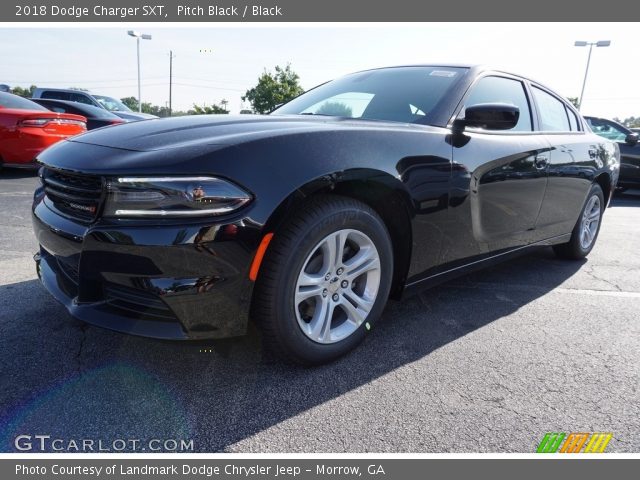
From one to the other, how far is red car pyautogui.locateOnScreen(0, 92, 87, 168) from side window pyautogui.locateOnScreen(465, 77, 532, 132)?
619 cm

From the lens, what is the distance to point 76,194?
6.14 ft

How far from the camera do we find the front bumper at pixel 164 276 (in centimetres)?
166

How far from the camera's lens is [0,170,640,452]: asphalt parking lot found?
5.52 feet

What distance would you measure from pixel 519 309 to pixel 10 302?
3.10 m

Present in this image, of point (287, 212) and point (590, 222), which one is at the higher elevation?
point (287, 212)

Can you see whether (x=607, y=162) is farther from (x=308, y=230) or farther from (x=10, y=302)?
(x=10, y=302)

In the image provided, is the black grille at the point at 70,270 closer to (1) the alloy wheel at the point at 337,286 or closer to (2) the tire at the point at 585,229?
(1) the alloy wheel at the point at 337,286

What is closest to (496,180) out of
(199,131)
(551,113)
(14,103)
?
(551,113)

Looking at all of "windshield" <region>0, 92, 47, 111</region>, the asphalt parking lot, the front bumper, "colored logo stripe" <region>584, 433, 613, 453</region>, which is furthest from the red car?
"colored logo stripe" <region>584, 433, 613, 453</region>

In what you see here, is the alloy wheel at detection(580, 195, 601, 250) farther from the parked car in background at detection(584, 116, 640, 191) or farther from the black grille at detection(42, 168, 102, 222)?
the parked car in background at detection(584, 116, 640, 191)

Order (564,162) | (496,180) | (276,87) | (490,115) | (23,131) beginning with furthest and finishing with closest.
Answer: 1. (276,87)
2. (23,131)
3. (564,162)
4. (496,180)
5. (490,115)

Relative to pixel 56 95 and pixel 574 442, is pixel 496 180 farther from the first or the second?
pixel 56 95

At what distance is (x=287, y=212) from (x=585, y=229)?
3.48 m

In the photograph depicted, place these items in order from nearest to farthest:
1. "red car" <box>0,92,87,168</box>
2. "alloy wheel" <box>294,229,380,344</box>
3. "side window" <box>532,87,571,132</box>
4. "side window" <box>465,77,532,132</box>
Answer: "alloy wheel" <box>294,229,380,344</box> < "side window" <box>465,77,532,132</box> < "side window" <box>532,87,571,132</box> < "red car" <box>0,92,87,168</box>
